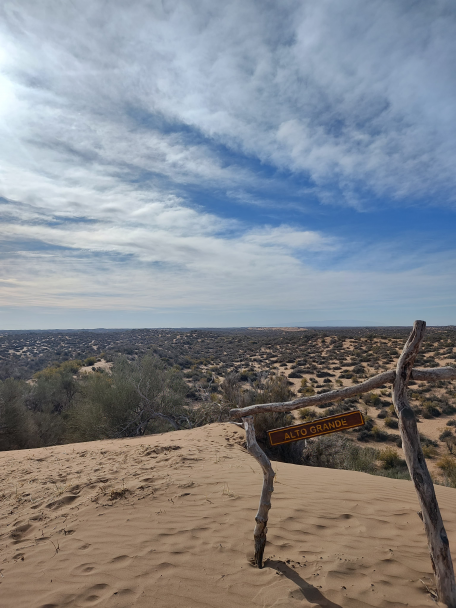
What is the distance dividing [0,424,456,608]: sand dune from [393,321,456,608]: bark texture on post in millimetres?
342

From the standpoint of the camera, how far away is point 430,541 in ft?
9.95

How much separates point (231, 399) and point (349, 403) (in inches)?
325

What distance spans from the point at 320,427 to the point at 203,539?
2202 mm

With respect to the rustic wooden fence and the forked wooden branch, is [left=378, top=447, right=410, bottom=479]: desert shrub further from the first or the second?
the forked wooden branch

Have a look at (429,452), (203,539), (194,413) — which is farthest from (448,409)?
(203,539)

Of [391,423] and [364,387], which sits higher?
[364,387]

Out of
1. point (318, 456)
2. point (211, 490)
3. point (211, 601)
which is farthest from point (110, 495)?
point (318, 456)

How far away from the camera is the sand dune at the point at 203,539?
3.38 meters

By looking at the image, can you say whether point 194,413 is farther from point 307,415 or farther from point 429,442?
point 429,442

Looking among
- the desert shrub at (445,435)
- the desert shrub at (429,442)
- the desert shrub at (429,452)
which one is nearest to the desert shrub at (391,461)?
the desert shrub at (429,452)

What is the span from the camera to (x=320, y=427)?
12.1ft

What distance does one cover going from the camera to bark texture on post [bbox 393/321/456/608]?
9.81 feet

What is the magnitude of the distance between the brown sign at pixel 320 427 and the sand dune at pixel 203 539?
1369 millimetres

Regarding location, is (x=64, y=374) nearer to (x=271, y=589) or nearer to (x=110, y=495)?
(x=110, y=495)
